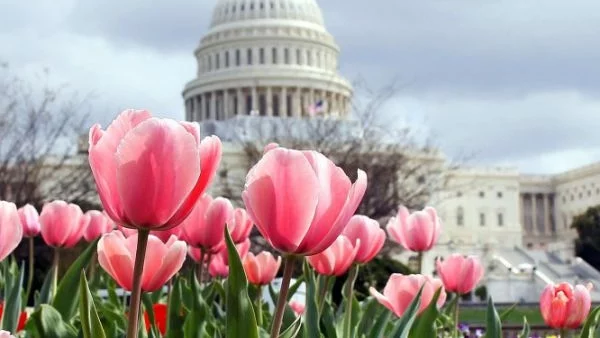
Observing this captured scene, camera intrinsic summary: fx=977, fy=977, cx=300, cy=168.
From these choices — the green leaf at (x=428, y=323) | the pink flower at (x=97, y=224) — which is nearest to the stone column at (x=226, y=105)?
the pink flower at (x=97, y=224)

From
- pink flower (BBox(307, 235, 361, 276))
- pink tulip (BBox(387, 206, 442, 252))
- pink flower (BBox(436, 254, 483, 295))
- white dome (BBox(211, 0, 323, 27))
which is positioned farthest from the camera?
white dome (BBox(211, 0, 323, 27))

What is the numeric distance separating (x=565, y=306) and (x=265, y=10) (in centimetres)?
7156

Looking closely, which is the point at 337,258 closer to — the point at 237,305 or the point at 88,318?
the point at 237,305

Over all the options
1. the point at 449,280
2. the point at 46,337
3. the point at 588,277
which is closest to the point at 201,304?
the point at 46,337

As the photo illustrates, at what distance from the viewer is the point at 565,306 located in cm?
256

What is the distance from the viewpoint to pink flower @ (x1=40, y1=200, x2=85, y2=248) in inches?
119

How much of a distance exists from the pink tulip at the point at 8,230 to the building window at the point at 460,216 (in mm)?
75766

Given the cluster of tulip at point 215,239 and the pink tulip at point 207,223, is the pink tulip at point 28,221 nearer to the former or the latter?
the cluster of tulip at point 215,239

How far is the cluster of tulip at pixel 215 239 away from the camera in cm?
139

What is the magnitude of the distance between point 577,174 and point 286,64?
28421mm

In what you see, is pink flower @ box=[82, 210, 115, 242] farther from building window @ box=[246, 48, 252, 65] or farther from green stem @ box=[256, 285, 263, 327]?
building window @ box=[246, 48, 252, 65]

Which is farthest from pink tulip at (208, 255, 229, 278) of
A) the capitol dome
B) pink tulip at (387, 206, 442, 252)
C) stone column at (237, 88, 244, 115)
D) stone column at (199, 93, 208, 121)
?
stone column at (199, 93, 208, 121)

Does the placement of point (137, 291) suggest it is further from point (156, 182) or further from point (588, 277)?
point (588, 277)

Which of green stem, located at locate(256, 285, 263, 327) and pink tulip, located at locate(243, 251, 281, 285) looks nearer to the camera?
green stem, located at locate(256, 285, 263, 327)
